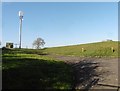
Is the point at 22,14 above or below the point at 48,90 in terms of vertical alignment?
above

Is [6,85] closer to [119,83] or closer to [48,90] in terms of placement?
[48,90]

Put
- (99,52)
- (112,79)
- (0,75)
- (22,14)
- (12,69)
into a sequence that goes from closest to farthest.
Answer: (0,75)
(12,69)
(112,79)
(99,52)
(22,14)

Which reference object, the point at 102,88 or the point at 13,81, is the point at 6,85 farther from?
the point at 102,88

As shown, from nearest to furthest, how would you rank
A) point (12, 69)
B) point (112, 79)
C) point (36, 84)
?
point (36, 84), point (12, 69), point (112, 79)

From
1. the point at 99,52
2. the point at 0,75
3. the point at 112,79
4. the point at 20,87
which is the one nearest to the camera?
the point at 20,87

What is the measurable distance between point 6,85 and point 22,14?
89.9 ft

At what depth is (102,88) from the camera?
909cm

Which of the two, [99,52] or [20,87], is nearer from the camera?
[20,87]

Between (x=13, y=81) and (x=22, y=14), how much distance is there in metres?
27.0

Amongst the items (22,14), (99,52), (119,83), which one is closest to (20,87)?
(119,83)

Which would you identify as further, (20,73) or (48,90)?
(20,73)

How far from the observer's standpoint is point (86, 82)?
32.2 feet

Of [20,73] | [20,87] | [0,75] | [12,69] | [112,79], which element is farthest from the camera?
[112,79]

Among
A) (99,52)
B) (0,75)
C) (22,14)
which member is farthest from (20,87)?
(22,14)
